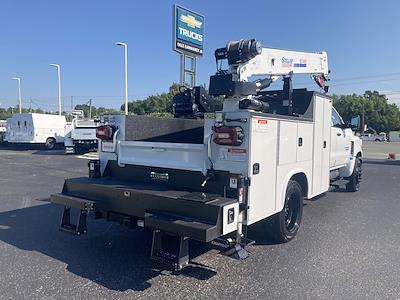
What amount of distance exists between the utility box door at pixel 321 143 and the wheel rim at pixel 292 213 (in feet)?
2.10

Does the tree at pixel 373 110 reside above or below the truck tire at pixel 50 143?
above

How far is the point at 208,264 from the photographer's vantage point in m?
4.28

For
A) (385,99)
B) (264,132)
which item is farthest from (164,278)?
(385,99)

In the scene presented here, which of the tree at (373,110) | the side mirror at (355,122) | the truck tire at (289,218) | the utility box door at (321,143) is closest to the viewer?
→ the truck tire at (289,218)

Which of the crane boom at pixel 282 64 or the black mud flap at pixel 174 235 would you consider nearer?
the black mud flap at pixel 174 235

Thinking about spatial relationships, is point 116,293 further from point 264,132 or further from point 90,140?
point 90,140

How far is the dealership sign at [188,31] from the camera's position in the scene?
20859mm

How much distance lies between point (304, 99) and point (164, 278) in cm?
348

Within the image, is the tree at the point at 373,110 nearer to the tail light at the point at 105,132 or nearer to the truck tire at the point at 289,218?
the truck tire at the point at 289,218

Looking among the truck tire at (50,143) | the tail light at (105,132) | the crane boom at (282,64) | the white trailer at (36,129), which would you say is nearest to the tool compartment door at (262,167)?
the crane boom at (282,64)

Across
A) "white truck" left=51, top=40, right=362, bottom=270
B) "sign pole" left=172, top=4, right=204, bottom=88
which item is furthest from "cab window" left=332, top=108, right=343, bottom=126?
"sign pole" left=172, top=4, right=204, bottom=88

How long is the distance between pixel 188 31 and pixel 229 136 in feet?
63.1

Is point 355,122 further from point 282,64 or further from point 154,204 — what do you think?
point 154,204

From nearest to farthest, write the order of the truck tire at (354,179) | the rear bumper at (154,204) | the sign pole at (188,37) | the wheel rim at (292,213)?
the rear bumper at (154,204), the wheel rim at (292,213), the truck tire at (354,179), the sign pole at (188,37)
